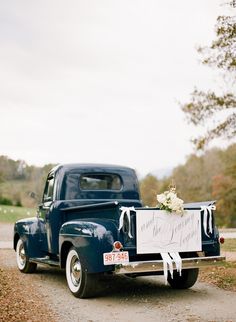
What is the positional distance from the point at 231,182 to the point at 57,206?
4109 cm

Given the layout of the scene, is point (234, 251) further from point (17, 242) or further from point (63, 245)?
point (63, 245)

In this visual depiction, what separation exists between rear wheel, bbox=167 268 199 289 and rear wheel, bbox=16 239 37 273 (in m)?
2.91

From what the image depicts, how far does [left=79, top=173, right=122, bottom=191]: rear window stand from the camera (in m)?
9.35

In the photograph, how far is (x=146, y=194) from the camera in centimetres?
6944

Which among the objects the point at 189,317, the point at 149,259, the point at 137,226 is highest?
the point at 137,226

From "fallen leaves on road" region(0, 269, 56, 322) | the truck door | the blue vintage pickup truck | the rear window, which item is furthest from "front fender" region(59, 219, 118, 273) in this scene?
the rear window

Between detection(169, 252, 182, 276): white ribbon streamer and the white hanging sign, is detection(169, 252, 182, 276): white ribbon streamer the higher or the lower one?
the lower one

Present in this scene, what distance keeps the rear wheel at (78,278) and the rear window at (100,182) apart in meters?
1.59

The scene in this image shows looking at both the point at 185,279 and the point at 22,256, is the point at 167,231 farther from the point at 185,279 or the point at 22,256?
the point at 22,256

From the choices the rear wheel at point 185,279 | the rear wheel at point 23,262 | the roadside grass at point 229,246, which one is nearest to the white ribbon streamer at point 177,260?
the rear wheel at point 185,279

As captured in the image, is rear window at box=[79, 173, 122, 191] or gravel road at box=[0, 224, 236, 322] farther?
rear window at box=[79, 173, 122, 191]

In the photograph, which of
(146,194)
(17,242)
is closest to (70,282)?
(17,242)

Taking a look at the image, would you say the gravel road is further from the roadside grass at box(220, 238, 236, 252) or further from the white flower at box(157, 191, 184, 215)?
the roadside grass at box(220, 238, 236, 252)

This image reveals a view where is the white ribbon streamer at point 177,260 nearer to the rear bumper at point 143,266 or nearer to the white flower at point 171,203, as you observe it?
the rear bumper at point 143,266
